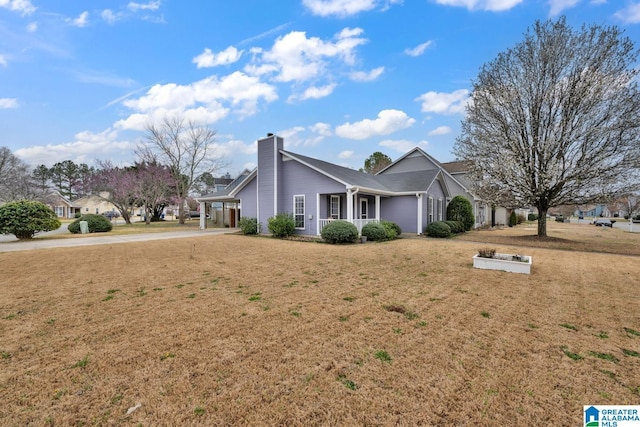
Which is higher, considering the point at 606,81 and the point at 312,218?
the point at 606,81

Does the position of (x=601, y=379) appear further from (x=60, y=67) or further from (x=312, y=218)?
(x=60, y=67)

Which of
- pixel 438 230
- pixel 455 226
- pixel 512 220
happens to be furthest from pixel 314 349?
pixel 512 220

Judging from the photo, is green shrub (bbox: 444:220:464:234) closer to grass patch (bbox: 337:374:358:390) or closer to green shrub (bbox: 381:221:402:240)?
green shrub (bbox: 381:221:402:240)

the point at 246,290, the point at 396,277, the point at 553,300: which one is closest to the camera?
the point at 553,300

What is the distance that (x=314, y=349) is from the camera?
131 inches

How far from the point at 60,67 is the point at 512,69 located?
23.2 meters

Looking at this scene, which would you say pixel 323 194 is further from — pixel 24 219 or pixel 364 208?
pixel 24 219

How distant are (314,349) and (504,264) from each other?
6.59 metres

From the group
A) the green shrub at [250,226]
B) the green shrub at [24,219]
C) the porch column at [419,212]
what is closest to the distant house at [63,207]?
the green shrub at [24,219]

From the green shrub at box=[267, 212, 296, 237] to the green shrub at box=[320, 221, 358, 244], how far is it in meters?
2.86

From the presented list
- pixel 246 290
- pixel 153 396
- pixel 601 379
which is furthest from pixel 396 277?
pixel 153 396

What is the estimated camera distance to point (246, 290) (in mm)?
5746

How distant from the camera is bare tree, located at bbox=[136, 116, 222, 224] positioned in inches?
1137

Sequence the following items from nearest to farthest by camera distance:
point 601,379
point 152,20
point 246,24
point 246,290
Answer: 1. point 601,379
2. point 246,290
3. point 152,20
4. point 246,24
